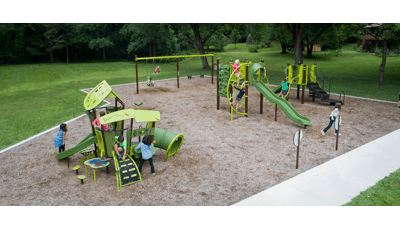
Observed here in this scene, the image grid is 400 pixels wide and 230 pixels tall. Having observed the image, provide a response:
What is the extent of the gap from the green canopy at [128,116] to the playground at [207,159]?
5.58 feet

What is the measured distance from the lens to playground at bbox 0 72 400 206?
26.2 ft

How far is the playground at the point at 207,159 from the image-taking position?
7977mm

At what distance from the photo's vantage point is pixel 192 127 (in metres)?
14.0

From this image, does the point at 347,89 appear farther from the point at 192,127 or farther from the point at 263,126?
the point at 192,127

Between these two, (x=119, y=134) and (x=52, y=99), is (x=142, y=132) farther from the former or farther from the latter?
(x=52, y=99)

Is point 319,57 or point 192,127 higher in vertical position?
point 319,57

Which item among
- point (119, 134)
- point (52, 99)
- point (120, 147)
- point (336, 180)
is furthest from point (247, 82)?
point (52, 99)

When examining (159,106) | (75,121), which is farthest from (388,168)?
(75,121)

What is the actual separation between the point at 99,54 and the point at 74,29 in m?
7.68

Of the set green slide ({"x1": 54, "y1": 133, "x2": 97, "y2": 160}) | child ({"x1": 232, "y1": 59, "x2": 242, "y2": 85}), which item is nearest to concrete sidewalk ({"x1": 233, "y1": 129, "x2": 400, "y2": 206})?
green slide ({"x1": 54, "y1": 133, "x2": 97, "y2": 160})

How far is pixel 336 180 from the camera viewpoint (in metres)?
8.52

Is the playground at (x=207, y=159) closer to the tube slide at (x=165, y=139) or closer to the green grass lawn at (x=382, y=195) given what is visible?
the tube slide at (x=165, y=139)

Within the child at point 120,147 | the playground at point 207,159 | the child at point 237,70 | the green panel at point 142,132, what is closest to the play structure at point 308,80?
the playground at point 207,159

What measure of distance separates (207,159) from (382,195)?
17.2ft
